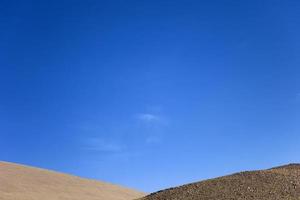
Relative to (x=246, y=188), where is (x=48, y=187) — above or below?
above

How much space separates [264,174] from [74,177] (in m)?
49.6

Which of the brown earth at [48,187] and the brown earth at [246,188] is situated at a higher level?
the brown earth at [48,187]

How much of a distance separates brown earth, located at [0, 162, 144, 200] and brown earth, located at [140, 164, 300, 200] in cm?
2612

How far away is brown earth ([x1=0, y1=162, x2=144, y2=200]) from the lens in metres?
58.5

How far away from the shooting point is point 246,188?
1214 inches

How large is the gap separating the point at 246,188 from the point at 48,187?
129 ft

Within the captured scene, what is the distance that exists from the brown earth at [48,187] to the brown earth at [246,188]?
85.7ft

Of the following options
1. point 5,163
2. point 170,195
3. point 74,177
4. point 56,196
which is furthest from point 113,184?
point 170,195

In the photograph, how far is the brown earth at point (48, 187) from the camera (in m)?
58.5

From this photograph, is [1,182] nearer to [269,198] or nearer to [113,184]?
[113,184]

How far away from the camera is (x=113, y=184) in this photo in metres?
85.9

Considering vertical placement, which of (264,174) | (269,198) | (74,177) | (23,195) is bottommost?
(269,198)

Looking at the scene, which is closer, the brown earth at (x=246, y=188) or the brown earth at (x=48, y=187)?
the brown earth at (x=246, y=188)

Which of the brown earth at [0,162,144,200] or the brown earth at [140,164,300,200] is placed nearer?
the brown earth at [140,164,300,200]
